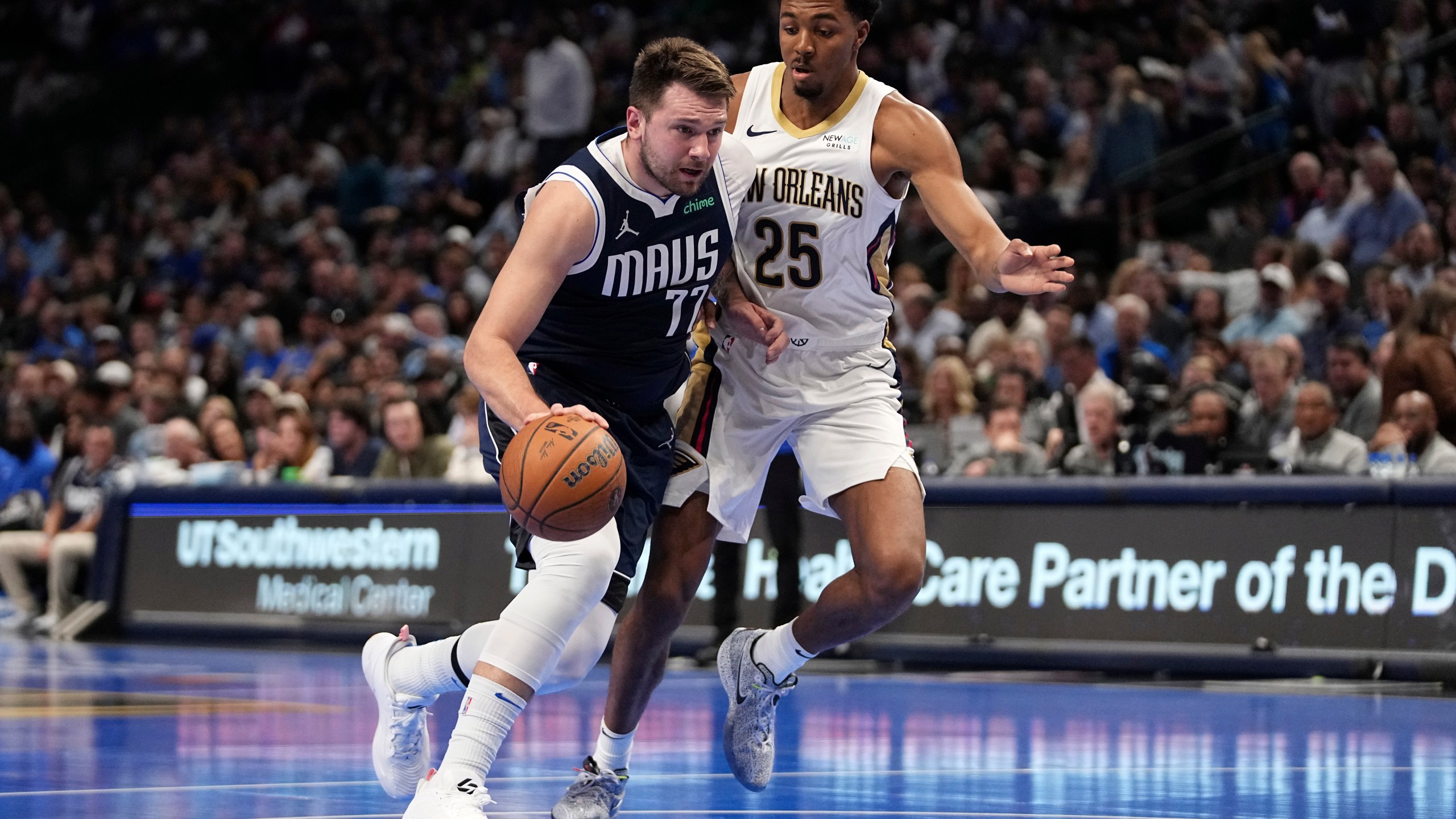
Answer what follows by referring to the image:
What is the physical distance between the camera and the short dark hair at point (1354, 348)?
10.5 m

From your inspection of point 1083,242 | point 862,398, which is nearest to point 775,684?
point 862,398

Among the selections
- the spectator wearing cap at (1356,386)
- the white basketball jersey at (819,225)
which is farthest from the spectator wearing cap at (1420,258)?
the white basketball jersey at (819,225)

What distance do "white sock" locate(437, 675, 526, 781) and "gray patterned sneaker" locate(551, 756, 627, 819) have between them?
0.62 m

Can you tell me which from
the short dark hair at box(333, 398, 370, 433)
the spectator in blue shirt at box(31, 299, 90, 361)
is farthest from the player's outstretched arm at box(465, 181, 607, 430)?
the spectator in blue shirt at box(31, 299, 90, 361)

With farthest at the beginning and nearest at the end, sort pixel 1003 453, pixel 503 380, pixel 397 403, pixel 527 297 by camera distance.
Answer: pixel 397 403
pixel 1003 453
pixel 527 297
pixel 503 380

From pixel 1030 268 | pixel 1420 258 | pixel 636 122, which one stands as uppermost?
pixel 1420 258

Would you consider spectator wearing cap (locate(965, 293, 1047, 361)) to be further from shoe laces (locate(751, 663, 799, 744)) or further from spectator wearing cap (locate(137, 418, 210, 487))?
shoe laces (locate(751, 663, 799, 744))

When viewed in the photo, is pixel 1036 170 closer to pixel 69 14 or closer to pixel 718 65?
pixel 718 65

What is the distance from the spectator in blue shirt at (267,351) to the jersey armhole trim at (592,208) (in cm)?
1230

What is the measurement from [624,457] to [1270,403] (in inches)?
255

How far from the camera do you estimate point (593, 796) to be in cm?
525

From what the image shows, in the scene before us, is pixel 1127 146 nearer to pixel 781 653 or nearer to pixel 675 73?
pixel 781 653

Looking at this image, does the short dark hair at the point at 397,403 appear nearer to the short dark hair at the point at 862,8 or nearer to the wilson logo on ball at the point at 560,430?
the short dark hair at the point at 862,8

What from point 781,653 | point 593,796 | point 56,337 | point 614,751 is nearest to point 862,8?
point 781,653
